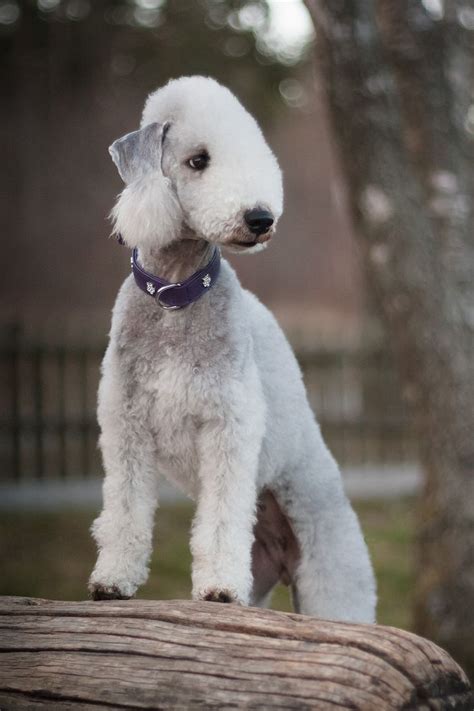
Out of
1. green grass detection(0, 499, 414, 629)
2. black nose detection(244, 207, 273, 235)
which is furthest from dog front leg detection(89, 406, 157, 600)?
green grass detection(0, 499, 414, 629)

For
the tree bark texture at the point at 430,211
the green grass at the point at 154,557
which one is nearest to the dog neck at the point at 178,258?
the tree bark texture at the point at 430,211

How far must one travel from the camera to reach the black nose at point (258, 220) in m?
2.22

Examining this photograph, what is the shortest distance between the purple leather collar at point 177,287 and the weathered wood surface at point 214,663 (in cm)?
80

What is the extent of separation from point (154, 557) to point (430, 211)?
135 inches

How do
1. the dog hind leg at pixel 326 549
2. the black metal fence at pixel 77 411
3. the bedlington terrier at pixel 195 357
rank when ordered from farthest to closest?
1. the black metal fence at pixel 77 411
2. the dog hind leg at pixel 326 549
3. the bedlington terrier at pixel 195 357

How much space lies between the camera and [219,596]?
2459mm

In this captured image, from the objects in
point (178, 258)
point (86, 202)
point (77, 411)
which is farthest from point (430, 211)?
point (86, 202)

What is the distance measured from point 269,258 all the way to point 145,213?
11.4 metres

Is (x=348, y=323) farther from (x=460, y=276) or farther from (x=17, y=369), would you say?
(x=460, y=276)

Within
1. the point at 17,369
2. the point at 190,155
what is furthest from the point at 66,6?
the point at 190,155

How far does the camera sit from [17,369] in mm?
9430

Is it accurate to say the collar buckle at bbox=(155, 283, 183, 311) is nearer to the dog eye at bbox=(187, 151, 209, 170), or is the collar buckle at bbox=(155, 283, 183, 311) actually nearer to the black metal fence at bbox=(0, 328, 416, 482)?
the dog eye at bbox=(187, 151, 209, 170)

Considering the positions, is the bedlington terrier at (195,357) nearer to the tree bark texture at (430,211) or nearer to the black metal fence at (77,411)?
the tree bark texture at (430,211)

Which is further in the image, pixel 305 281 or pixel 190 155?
pixel 305 281
